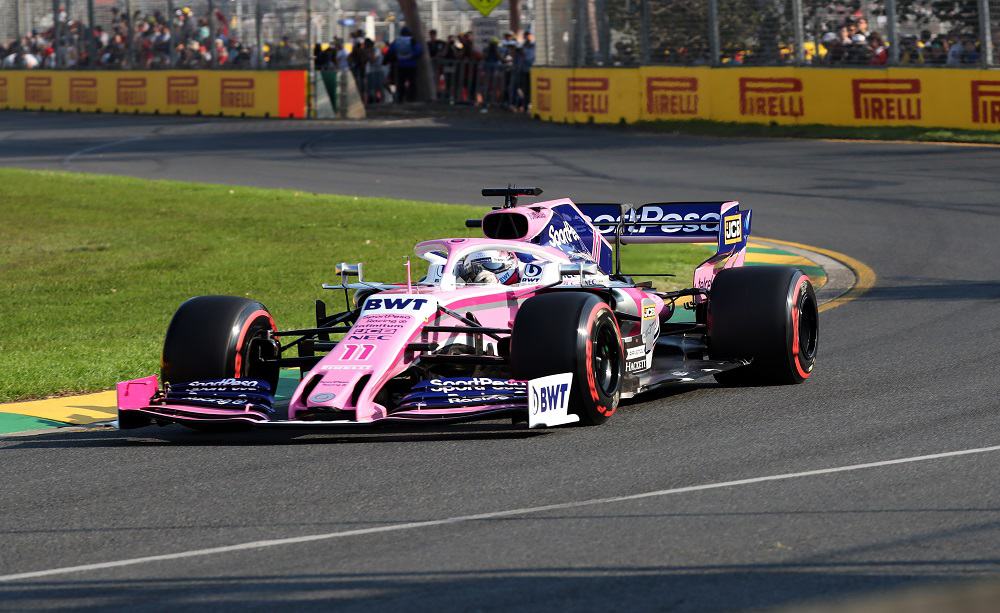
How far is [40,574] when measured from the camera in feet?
19.9

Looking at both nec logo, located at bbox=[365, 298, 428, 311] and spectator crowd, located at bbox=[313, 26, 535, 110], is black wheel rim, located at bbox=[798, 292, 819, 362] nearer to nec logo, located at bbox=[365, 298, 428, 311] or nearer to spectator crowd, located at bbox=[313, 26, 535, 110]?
nec logo, located at bbox=[365, 298, 428, 311]

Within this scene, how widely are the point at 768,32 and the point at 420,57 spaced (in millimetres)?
12829

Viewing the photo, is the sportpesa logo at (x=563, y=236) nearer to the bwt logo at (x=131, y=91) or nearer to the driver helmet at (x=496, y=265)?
the driver helmet at (x=496, y=265)

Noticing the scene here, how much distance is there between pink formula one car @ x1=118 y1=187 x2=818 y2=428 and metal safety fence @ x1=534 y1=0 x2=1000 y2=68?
54.4ft

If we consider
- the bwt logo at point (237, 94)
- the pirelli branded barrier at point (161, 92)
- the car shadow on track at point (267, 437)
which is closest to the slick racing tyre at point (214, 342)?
the car shadow on track at point (267, 437)

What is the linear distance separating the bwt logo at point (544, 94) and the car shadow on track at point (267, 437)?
25143 mm

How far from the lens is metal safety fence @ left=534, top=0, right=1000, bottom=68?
26.2 meters

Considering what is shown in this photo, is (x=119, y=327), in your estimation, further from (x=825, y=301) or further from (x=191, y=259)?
(x=825, y=301)

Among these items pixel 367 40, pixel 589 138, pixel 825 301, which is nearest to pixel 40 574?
pixel 825 301

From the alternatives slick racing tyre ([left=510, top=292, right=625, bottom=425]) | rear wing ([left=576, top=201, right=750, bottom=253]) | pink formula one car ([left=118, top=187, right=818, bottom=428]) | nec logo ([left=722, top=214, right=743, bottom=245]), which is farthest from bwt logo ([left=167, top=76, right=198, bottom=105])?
slick racing tyre ([left=510, top=292, right=625, bottom=425])

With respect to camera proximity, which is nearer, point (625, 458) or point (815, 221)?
point (625, 458)

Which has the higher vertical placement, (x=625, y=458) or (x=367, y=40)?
(x=367, y=40)

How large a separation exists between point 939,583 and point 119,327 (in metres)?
9.26

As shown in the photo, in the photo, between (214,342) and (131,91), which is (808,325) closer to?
(214,342)
